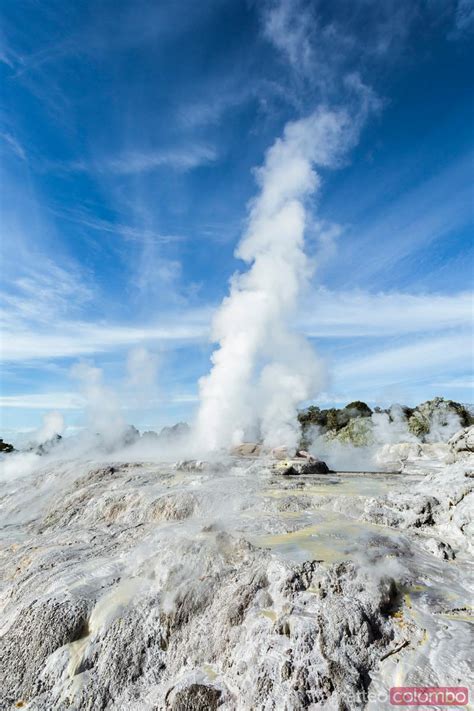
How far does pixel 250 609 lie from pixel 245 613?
15cm

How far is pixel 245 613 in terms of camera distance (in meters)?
9.86

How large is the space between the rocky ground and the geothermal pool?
3 cm

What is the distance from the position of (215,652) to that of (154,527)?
755 centimetres

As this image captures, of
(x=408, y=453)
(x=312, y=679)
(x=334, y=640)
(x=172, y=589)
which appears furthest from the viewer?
(x=408, y=453)

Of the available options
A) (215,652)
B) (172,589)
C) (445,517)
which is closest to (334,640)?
(215,652)

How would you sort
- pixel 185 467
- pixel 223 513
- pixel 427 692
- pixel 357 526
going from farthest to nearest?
pixel 185 467, pixel 223 513, pixel 357 526, pixel 427 692

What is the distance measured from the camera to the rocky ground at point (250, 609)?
27.2 feet

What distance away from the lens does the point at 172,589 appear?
11047 mm

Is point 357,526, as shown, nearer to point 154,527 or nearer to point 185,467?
point 154,527

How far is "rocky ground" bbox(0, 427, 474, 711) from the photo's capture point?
27.2ft

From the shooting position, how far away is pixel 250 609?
9.92m

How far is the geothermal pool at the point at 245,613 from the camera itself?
8.27 m

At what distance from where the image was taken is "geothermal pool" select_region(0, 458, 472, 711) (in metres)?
8.27

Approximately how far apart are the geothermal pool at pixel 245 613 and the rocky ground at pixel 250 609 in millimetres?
32
